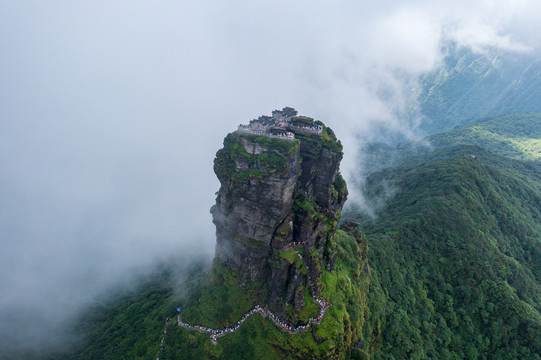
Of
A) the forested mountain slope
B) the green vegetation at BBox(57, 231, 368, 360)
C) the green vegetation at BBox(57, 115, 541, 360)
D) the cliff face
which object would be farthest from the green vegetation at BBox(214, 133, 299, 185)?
the forested mountain slope

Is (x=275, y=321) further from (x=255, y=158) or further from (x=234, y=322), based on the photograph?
(x=255, y=158)

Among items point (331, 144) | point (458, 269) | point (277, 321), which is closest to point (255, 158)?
point (331, 144)

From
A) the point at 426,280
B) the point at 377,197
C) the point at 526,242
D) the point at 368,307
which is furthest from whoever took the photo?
the point at 377,197

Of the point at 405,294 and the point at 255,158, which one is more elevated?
the point at 255,158

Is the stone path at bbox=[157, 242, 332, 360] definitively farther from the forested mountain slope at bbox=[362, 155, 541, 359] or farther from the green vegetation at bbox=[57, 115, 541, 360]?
the forested mountain slope at bbox=[362, 155, 541, 359]

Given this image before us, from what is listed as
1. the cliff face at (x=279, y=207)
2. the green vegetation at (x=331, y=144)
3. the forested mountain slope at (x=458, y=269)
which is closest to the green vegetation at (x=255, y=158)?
the cliff face at (x=279, y=207)

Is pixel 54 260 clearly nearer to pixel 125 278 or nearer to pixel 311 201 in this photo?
pixel 125 278

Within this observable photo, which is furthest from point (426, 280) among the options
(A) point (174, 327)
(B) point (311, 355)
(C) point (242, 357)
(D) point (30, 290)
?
(D) point (30, 290)

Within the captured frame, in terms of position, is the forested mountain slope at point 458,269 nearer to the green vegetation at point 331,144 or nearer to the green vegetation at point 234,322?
the green vegetation at point 234,322

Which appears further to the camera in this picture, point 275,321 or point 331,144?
point 331,144
